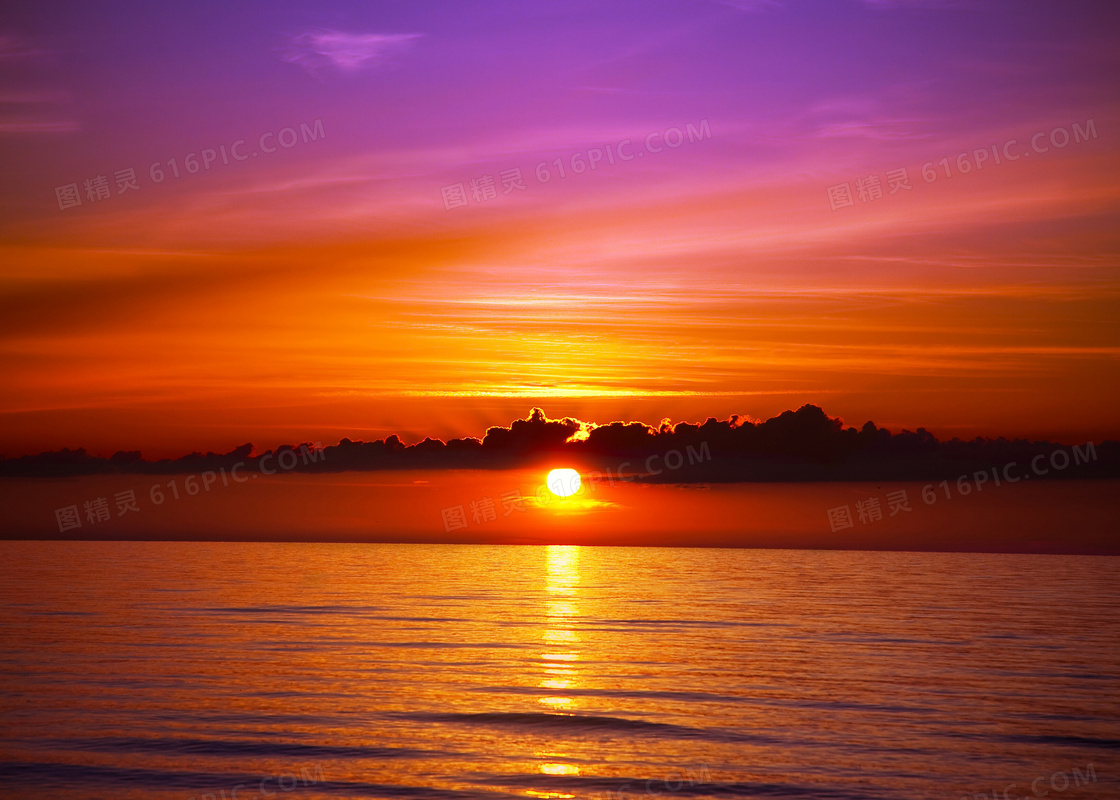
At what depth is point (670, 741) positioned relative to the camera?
29.7 m

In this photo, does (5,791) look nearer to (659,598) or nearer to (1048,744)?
(1048,744)

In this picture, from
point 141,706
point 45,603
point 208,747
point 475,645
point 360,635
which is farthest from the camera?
point 45,603

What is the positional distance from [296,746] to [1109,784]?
23844 millimetres

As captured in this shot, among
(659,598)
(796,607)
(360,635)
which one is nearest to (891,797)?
(360,635)

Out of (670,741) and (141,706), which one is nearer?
(670,741)

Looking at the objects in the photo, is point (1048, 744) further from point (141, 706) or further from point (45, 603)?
point (45, 603)

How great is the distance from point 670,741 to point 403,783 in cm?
921

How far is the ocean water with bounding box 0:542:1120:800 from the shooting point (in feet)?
83.8

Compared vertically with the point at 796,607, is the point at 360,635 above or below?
below

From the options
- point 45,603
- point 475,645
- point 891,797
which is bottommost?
point 891,797

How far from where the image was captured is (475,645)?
53.7 meters

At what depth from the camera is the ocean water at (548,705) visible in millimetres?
25531

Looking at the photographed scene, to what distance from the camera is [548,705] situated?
35719mm

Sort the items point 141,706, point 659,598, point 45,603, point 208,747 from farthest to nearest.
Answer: point 659,598 → point 45,603 → point 141,706 → point 208,747
